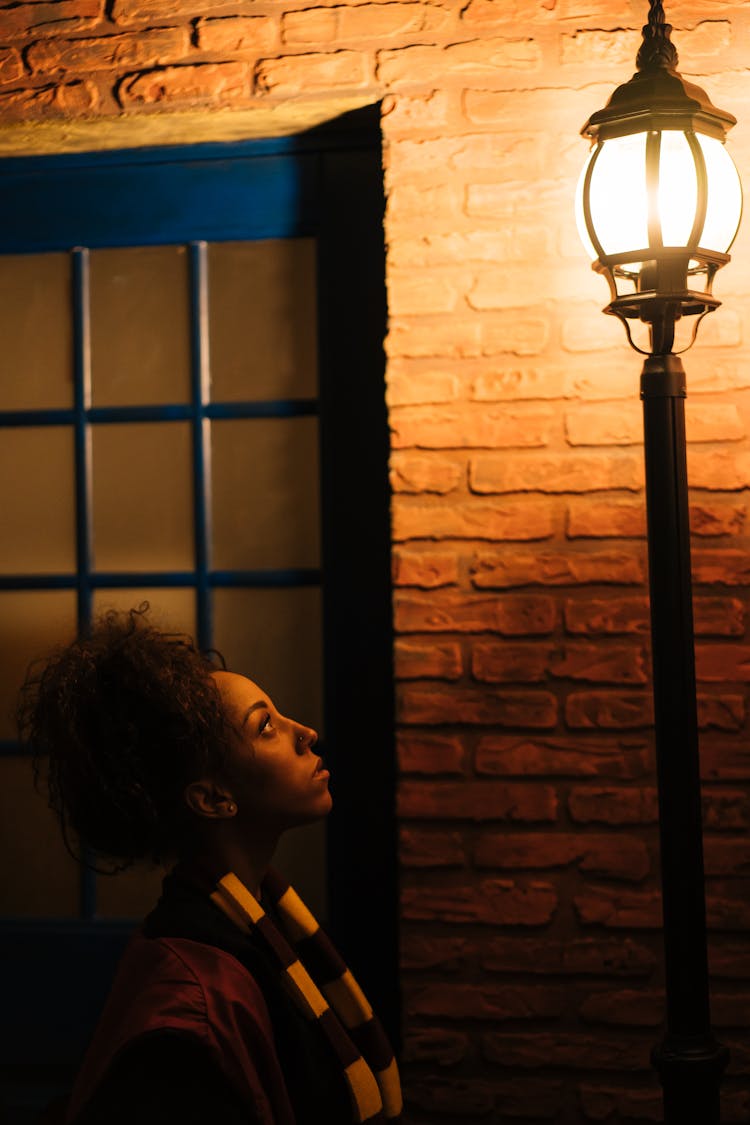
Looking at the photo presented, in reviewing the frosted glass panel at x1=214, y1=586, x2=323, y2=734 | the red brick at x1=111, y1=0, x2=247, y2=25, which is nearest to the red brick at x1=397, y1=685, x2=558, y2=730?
the frosted glass panel at x1=214, y1=586, x2=323, y2=734

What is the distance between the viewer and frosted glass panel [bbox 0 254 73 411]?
296 cm

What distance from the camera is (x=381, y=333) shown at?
9.27 feet

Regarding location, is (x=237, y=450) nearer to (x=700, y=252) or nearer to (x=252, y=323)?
(x=252, y=323)

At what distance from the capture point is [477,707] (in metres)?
2.56

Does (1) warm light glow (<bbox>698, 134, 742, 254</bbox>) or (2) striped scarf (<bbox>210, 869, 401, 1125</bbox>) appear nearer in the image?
(2) striped scarf (<bbox>210, 869, 401, 1125</bbox>)

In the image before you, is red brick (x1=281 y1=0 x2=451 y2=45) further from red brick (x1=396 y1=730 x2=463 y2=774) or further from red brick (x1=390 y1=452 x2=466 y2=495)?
red brick (x1=396 y1=730 x2=463 y2=774)

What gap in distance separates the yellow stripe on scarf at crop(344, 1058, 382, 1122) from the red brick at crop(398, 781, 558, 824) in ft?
2.81

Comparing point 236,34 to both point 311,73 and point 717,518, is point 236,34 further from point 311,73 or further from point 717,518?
point 717,518

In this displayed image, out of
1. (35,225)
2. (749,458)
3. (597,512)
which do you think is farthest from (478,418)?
(35,225)

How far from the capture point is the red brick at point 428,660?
101 inches

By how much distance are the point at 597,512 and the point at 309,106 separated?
1118 millimetres

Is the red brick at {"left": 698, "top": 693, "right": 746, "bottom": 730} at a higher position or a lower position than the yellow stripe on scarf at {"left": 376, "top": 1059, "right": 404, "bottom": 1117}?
higher

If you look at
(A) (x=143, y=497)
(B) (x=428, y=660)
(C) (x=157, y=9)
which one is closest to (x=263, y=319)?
(A) (x=143, y=497)

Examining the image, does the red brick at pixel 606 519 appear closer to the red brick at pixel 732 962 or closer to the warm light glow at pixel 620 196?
the warm light glow at pixel 620 196
